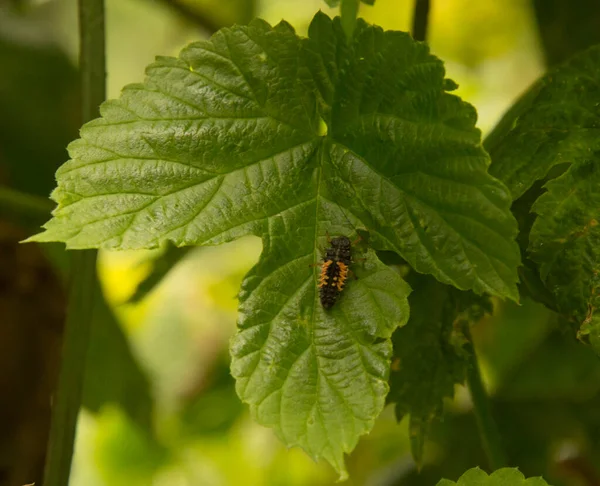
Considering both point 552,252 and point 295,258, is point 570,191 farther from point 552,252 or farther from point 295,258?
point 295,258

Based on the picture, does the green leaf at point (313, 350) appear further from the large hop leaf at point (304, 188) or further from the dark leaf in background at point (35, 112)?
the dark leaf in background at point (35, 112)

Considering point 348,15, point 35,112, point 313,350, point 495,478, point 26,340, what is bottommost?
point 495,478

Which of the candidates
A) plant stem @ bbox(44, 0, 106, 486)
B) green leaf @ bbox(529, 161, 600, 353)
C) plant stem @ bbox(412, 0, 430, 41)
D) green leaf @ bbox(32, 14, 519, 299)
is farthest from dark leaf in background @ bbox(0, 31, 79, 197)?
green leaf @ bbox(529, 161, 600, 353)

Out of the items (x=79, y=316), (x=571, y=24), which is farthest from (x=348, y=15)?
(x=571, y=24)

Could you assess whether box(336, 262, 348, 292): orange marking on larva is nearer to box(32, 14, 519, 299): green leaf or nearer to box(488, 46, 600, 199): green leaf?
box(32, 14, 519, 299): green leaf

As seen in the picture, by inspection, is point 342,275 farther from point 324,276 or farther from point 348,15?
point 348,15

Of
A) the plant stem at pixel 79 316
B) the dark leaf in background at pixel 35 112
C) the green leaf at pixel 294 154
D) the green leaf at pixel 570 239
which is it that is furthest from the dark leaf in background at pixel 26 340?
the green leaf at pixel 570 239
